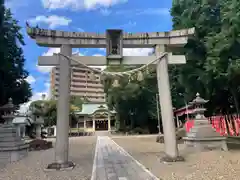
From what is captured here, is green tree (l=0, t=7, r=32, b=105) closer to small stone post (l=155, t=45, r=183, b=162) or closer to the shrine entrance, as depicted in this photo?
small stone post (l=155, t=45, r=183, b=162)

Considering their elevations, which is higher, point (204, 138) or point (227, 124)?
point (227, 124)

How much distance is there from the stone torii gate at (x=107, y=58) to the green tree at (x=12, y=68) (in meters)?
7.47

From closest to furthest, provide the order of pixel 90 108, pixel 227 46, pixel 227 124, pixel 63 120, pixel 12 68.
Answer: pixel 63 120
pixel 227 46
pixel 12 68
pixel 227 124
pixel 90 108

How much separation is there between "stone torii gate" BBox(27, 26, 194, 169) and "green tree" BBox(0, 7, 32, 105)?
7.47 metres

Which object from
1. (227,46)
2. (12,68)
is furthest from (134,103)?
(227,46)

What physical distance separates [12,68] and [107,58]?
9776 millimetres

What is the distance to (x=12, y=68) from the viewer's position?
14477 millimetres

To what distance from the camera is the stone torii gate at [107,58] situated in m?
6.92

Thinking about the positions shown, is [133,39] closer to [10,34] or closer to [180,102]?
[10,34]

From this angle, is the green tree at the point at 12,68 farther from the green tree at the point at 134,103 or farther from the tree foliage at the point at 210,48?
the green tree at the point at 134,103

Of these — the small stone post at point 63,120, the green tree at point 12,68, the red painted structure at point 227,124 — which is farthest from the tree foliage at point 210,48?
the green tree at point 12,68

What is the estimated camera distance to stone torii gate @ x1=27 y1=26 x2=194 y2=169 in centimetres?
692

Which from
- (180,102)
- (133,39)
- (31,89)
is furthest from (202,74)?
(180,102)

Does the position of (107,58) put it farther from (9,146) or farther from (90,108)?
(90,108)
